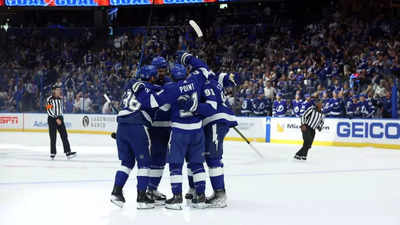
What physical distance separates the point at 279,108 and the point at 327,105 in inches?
58.9

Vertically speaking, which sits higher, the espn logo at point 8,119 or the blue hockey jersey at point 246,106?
the blue hockey jersey at point 246,106

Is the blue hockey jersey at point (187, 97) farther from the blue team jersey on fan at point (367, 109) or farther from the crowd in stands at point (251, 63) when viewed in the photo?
the blue team jersey on fan at point (367, 109)

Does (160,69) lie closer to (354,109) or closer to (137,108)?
(137,108)

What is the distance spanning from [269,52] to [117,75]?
5.95 metres

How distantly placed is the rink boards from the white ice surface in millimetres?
1954

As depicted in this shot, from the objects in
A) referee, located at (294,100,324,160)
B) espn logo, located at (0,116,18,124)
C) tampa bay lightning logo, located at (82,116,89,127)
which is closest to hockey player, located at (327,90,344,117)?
referee, located at (294,100,324,160)

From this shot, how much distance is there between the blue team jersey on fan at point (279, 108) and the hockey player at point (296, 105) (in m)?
0.30

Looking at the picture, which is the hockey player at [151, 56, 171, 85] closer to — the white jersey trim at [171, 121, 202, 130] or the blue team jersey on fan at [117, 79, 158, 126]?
the blue team jersey on fan at [117, 79, 158, 126]

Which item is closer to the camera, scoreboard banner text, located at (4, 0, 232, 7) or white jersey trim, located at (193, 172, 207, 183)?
white jersey trim, located at (193, 172, 207, 183)

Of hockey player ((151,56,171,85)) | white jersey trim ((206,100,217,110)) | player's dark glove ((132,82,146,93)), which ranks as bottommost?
white jersey trim ((206,100,217,110))

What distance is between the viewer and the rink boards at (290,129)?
15.0 meters

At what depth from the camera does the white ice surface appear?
19.0 feet

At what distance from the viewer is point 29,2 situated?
963 inches

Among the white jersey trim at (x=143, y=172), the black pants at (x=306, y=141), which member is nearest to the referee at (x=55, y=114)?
the black pants at (x=306, y=141)
